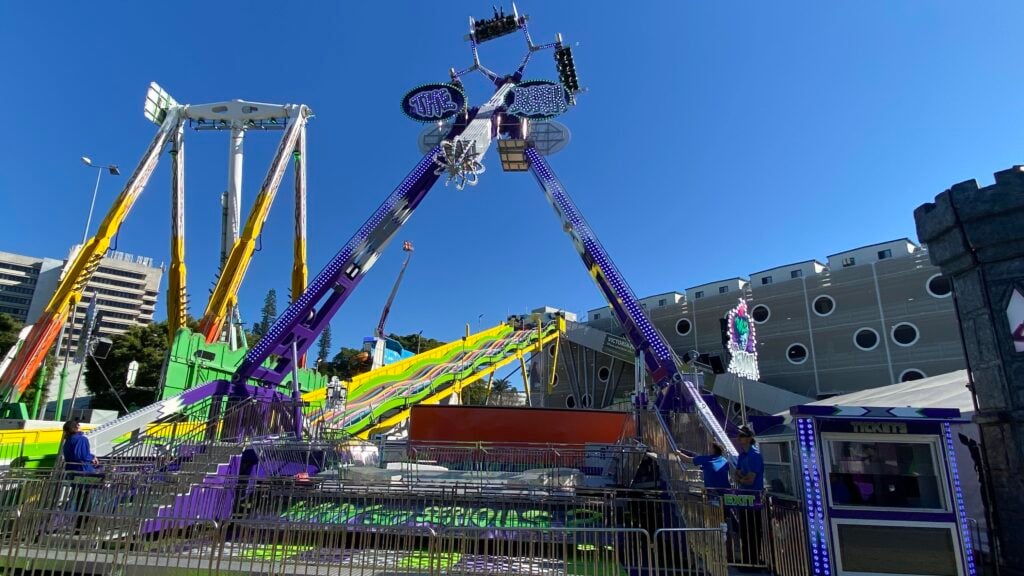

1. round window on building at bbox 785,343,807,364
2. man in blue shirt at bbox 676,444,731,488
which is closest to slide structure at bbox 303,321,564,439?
man in blue shirt at bbox 676,444,731,488

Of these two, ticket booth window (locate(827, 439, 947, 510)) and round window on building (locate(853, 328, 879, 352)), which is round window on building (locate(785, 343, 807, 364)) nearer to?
round window on building (locate(853, 328, 879, 352))

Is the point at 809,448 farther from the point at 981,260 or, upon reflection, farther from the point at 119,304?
the point at 119,304

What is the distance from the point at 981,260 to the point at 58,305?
31766 millimetres

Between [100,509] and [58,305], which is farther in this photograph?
[58,305]

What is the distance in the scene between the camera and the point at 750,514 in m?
6.72

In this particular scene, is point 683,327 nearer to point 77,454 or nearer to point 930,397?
point 930,397

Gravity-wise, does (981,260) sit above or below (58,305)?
below

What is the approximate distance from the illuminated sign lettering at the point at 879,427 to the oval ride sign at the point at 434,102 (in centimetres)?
1873

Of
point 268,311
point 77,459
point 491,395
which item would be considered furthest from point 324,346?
point 77,459

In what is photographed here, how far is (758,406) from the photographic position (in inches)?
1123

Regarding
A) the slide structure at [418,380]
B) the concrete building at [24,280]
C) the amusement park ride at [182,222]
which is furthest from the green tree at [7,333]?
the concrete building at [24,280]

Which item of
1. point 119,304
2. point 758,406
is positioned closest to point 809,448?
point 758,406

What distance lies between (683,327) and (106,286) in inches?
5118

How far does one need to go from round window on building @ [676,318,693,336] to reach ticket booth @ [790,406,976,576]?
34.8m
